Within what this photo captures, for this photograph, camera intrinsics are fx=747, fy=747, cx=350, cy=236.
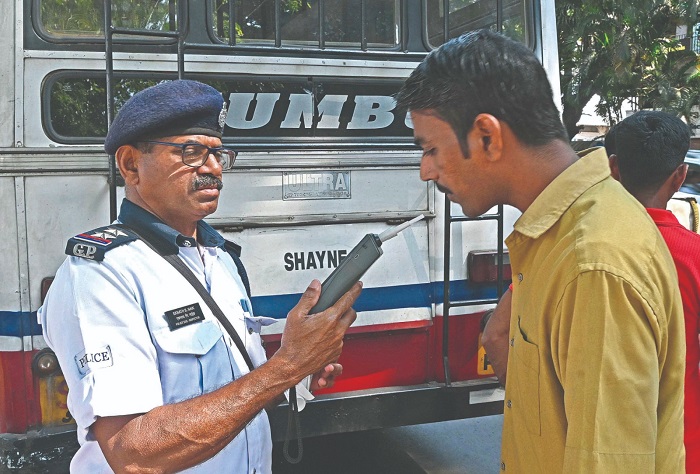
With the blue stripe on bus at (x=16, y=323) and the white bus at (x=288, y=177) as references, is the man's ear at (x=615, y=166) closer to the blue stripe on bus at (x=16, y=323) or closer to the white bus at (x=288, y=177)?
the white bus at (x=288, y=177)

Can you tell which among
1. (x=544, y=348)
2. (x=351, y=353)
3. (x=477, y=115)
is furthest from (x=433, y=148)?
(x=351, y=353)

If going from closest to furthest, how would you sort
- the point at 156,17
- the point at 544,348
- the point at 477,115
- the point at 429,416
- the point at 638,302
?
the point at 638,302, the point at 544,348, the point at 477,115, the point at 156,17, the point at 429,416

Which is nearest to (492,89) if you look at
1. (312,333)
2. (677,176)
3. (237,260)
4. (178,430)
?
(312,333)

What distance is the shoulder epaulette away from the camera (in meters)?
1.77

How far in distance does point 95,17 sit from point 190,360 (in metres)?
1.82

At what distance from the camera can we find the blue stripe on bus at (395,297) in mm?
3293

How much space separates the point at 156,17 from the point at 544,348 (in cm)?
239

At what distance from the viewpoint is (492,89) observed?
149 centimetres

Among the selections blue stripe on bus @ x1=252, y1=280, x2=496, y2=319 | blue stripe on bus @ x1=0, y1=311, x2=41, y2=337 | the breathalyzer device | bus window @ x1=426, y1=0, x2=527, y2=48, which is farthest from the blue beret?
bus window @ x1=426, y1=0, x2=527, y2=48

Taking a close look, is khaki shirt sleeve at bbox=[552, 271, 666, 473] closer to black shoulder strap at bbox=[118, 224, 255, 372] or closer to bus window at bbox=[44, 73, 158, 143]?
black shoulder strap at bbox=[118, 224, 255, 372]

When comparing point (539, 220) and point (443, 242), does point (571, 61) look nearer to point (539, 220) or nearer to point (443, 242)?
point (443, 242)

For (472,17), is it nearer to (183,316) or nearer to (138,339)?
(183,316)

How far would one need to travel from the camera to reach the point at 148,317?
177 centimetres

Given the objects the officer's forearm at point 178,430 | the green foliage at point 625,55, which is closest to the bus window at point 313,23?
the officer's forearm at point 178,430
